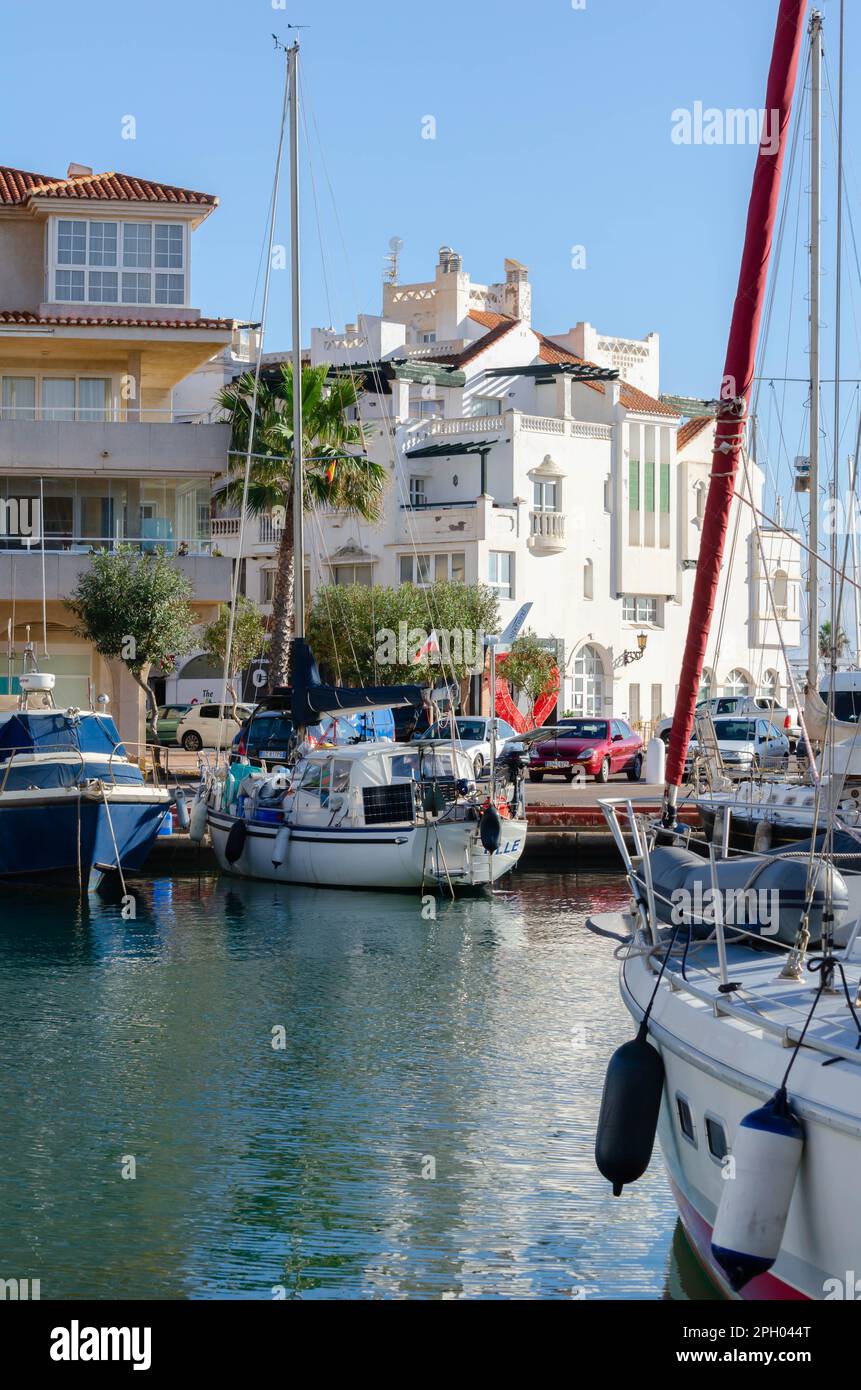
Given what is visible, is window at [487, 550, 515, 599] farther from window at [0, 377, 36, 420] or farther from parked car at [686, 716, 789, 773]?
window at [0, 377, 36, 420]

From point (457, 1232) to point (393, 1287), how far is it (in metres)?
1.07

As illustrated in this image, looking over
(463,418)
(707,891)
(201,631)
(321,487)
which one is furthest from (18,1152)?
(463,418)

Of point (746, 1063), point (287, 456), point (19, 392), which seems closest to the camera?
Answer: point (746, 1063)

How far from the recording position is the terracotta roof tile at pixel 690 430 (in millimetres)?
73750

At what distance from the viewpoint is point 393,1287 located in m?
11.0

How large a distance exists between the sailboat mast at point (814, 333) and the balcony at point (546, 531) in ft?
117

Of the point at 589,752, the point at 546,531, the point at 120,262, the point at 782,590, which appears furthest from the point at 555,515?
the point at 120,262

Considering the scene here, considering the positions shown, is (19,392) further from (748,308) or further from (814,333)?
(748,308)

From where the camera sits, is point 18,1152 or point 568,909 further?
point 568,909

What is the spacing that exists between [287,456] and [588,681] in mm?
29592

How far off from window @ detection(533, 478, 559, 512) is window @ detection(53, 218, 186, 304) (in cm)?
2525

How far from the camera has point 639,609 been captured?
69.6 meters

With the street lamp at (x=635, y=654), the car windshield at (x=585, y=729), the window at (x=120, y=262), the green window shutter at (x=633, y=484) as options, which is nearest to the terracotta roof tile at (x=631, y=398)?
the green window shutter at (x=633, y=484)
